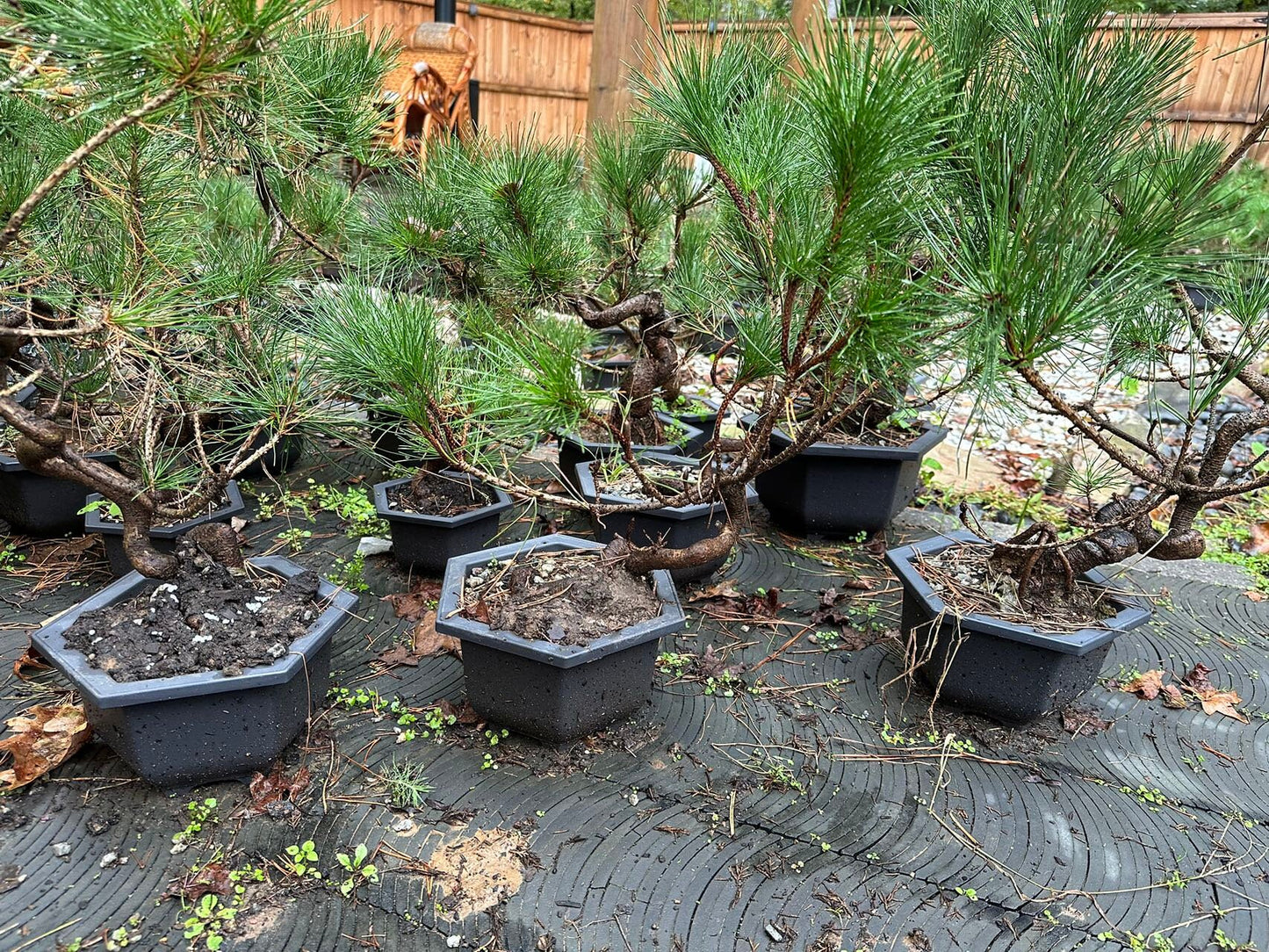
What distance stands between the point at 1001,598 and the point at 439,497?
1.43m

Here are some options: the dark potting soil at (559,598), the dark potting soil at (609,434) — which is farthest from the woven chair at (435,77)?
the dark potting soil at (559,598)

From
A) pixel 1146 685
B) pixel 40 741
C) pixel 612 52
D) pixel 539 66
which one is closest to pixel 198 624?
pixel 40 741

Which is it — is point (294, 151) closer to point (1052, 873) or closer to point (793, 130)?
point (793, 130)

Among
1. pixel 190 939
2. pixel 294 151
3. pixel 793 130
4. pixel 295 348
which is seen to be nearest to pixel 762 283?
pixel 793 130

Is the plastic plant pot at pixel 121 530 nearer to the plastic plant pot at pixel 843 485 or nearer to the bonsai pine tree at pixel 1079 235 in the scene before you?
the plastic plant pot at pixel 843 485

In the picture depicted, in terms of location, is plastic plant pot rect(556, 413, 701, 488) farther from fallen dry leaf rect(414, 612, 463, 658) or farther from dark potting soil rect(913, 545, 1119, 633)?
dark potting soil rect(913, 545, 1119, 633)

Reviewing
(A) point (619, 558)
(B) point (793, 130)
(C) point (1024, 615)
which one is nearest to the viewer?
(B) point (793, 130)

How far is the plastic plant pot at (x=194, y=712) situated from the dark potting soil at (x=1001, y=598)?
4.27 ft

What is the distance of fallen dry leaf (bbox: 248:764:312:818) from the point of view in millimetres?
1472

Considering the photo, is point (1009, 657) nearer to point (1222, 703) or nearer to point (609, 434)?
point (1222, 703)

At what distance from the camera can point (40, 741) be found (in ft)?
5.04

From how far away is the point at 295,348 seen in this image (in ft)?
6.13

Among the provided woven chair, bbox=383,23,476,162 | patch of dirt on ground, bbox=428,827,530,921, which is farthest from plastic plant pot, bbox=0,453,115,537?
woven chair, bbox=383,23,476,162

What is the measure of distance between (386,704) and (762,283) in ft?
4.35
